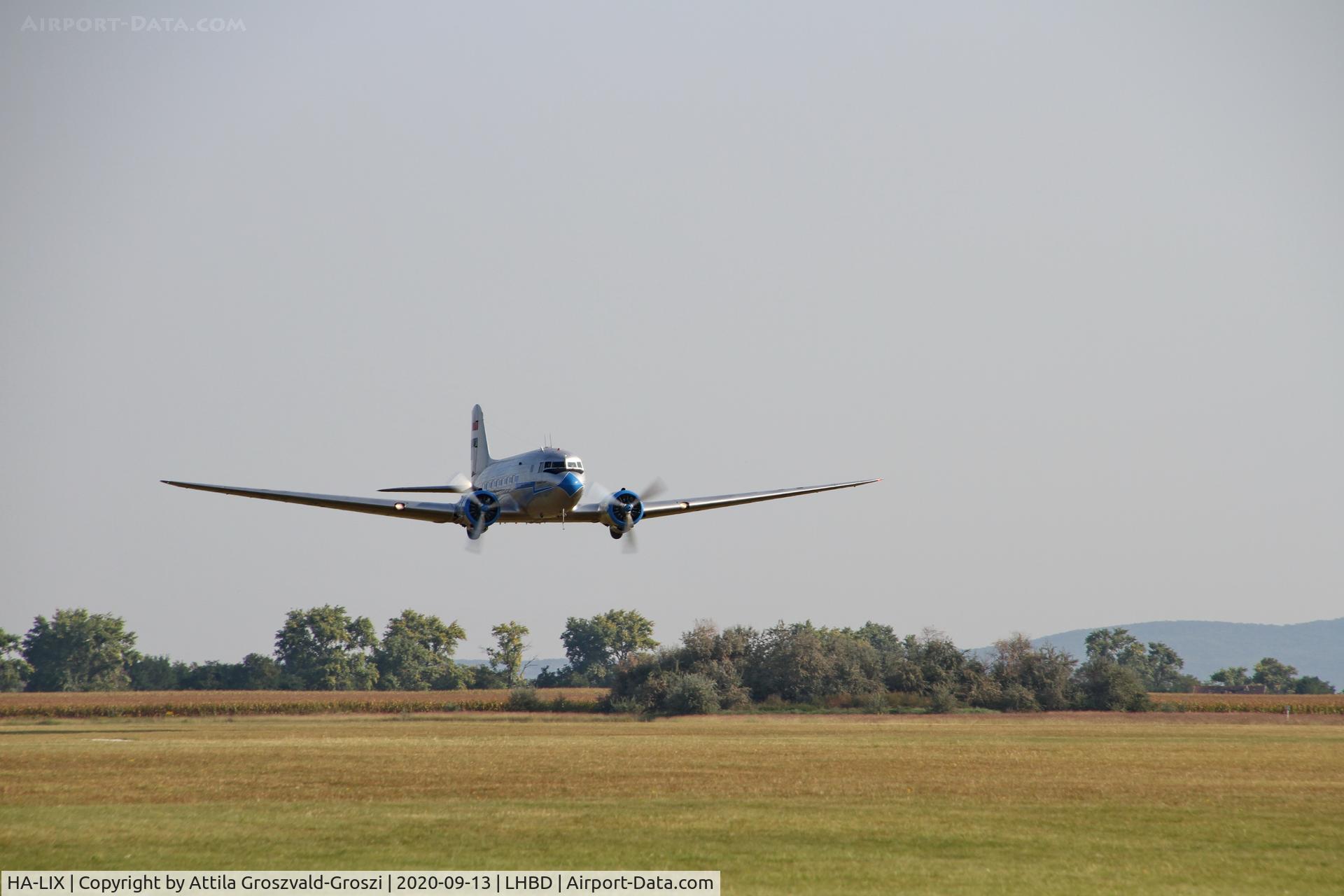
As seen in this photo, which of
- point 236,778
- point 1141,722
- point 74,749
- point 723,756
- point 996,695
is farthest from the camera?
point 996,695

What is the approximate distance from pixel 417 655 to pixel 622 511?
4992 inches

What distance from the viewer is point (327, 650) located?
174 meters

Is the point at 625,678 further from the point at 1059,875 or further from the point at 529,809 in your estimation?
the point at 1059,875

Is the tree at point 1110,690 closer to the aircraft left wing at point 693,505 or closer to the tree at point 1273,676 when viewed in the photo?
the aircraft left wing at point 693,505

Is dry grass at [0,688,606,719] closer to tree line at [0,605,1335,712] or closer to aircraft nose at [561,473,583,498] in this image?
tree line at [0,605,1335,712]

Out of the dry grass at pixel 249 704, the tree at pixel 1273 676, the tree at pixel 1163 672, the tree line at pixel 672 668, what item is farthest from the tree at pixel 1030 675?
the tree at pixel 1273 676

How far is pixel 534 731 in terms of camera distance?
6919 centimetres

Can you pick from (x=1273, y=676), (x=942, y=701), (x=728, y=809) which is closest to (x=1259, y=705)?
(x=942, y=701)

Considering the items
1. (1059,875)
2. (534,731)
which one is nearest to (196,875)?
(1059,875)

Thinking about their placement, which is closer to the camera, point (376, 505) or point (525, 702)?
point (376, 505)

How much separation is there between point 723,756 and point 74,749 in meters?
26.4

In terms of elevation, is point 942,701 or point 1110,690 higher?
point 1110,690

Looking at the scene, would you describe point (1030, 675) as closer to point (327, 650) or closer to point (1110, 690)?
point (1110, 690)

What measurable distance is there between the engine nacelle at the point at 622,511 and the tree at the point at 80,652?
134 metres
